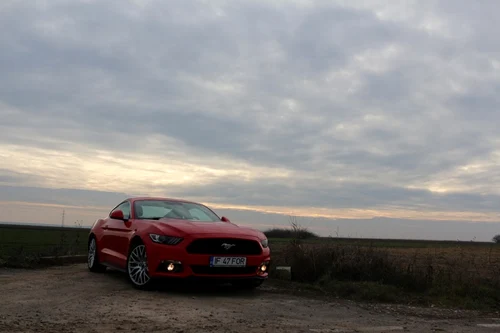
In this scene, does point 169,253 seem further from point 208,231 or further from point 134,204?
point 134,204

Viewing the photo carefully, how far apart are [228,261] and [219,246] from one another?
0.83 feet

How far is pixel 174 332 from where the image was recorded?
5109 mm

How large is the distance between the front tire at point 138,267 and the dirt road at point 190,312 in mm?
166

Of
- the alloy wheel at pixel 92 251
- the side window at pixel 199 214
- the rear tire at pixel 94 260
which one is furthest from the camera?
the alloy wheel at pixel 92 251

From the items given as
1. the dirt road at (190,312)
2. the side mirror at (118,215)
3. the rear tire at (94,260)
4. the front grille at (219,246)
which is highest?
the side mirror at (118,215)

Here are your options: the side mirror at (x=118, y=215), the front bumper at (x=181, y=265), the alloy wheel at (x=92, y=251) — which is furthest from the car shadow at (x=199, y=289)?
the alloy wheel at (x=92, y=251)

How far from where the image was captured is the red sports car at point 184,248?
25.1 ft

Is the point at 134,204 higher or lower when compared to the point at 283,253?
higher

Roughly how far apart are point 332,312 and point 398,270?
11.8ft

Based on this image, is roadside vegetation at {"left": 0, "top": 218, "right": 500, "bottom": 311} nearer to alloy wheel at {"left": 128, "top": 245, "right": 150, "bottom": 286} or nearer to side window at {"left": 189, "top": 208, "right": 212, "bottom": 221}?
side window at {"left": 189, "top": 208, "right": 212, "bottom": 221}

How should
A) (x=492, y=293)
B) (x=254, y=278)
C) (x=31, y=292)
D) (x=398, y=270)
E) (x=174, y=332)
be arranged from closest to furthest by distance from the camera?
(x=174, y=332) → (x=31, y=292) → (x=254, y=278) → (x=492, y=293) → (x=398, y=270)

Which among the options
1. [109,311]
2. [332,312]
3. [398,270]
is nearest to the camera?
[109,311]

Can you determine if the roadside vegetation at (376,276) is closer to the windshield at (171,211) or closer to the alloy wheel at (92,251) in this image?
the windshield at (171,211)

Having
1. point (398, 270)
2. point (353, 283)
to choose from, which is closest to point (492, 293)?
point (398, 270)
